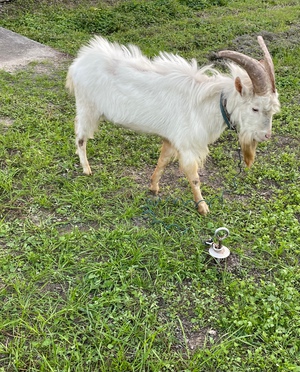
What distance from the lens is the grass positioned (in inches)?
97.1

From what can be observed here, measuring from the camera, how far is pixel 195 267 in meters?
3.04

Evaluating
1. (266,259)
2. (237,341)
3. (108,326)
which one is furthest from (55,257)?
(266,259)

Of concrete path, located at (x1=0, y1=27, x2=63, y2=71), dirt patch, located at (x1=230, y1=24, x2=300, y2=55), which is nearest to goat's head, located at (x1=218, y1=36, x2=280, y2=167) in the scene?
dirt patch, located at (x1=230, y1=24, x2=300, y2=55)

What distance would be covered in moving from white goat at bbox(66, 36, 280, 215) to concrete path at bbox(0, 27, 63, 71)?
3.15 meters

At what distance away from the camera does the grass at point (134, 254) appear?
247cm

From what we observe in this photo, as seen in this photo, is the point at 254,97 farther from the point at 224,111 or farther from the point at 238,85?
the point at 224,111

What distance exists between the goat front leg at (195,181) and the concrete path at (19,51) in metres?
4.26

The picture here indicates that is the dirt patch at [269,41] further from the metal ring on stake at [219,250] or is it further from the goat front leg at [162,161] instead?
the metal ring on stake at [219,250]

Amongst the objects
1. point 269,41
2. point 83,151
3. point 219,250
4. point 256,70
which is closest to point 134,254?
point 219,250

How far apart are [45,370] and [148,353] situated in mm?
649

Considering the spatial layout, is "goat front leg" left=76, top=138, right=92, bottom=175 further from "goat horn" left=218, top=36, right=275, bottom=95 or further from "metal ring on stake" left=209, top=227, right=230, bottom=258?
"goat horn" left=218, top=36, right=275, bottom=95

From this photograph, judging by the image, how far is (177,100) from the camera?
3414mm

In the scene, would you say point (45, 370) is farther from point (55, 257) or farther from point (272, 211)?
point (272, 211)

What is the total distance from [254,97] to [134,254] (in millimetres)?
1623
